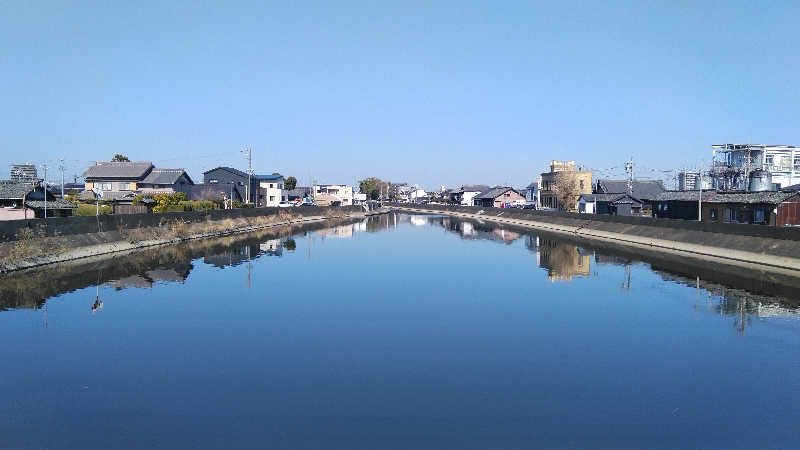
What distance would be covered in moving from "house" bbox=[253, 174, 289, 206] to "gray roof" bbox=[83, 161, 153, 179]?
85.2ft

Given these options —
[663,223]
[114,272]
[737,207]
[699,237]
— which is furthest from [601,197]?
[114,272]

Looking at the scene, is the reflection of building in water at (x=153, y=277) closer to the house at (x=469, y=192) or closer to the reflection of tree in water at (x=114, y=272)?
the reflection of tree in water at (x=114, y=272)

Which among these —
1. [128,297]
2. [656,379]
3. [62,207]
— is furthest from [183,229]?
[656,379]

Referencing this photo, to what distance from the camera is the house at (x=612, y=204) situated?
78.6 metres

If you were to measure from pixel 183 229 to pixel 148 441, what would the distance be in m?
42.3

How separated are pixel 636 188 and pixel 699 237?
50355mm

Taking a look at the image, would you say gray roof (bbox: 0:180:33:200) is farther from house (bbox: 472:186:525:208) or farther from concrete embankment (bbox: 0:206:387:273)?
house (bbox: 472:186:525:208)

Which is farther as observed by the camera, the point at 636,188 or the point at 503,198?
the point at 503,198

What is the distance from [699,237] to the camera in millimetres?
41844

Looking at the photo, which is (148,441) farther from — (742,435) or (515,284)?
(515,284)

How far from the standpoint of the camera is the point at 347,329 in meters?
17.8

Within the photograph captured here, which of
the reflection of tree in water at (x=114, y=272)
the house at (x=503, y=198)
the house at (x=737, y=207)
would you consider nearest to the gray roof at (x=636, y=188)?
the house at (x=737, y=207)

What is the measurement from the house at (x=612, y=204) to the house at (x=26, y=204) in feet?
202

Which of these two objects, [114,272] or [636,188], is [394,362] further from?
[636,188]
